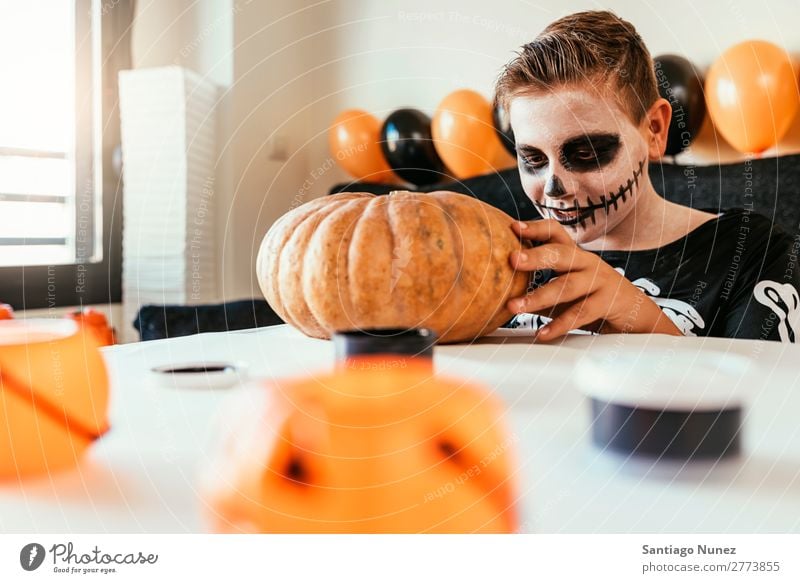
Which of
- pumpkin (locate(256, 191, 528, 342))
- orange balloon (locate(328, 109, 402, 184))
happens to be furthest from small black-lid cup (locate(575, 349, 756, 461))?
orange balloon (locate(328, 109, 402, 184))

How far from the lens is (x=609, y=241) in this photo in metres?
0.81

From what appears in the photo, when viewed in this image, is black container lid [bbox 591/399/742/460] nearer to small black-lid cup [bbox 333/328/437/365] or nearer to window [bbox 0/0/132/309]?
small black-lid cup [bbox 333/328/437/365]

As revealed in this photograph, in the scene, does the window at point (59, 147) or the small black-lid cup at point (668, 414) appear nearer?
the small black-lid cup at point (668, 414)

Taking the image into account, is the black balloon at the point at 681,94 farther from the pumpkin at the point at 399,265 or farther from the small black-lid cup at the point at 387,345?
the small black-lid cup at the point at 387,345

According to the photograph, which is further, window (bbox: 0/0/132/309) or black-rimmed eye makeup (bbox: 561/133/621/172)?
window (bbox: 0/0/132/309)

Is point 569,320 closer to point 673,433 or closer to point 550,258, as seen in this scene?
point 550,258

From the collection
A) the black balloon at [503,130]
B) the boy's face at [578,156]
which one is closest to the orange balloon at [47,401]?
the boy's face at [578,156]

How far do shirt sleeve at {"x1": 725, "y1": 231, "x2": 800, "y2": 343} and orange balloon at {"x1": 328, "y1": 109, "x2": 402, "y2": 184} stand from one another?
819 mm

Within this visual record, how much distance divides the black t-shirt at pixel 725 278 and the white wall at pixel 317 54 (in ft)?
1.04

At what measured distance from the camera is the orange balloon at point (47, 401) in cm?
24

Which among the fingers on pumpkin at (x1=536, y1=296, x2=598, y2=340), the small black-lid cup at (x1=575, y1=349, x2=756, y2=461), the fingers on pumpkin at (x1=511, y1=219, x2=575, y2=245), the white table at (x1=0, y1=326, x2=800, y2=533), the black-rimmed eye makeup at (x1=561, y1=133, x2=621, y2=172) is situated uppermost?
the black-rimmed eye makeup at (x1=561, y1=133, x2=621, y2=172)

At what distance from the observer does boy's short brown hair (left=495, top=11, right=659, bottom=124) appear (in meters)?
0.71

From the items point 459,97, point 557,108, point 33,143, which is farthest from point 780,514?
point 459,97
